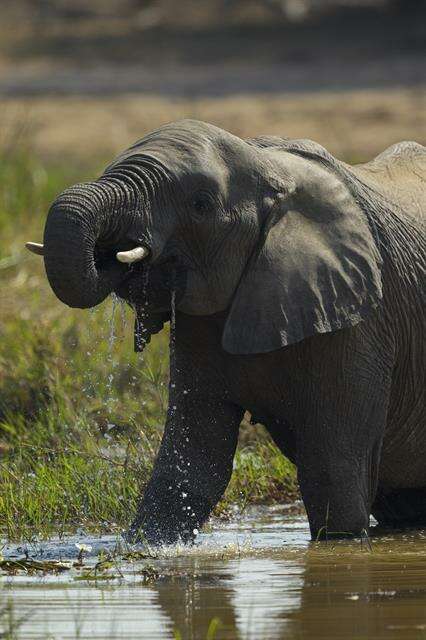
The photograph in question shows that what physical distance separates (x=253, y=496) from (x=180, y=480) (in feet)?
4.05

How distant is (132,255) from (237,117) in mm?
13682

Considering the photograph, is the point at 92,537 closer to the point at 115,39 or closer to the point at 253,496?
the point at 253,496

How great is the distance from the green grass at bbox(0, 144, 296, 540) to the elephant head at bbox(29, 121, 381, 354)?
0.89 ft

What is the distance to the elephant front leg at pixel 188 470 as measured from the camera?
7.32 meters

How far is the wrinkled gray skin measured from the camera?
6605 mm

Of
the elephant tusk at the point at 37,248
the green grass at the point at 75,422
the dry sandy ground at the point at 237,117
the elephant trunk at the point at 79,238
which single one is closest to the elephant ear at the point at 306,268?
the green grass at the point at 75,422

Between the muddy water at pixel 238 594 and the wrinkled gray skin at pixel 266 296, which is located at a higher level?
the wrinkled gray skin at pixel 266 296

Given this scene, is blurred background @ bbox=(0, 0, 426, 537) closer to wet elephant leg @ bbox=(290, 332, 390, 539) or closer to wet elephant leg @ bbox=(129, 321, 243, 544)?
wet elephant leg @ bbox=(129, 321, 243, 544)

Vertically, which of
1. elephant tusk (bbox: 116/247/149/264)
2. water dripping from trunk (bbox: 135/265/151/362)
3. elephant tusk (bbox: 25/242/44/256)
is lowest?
water dripping from trunk (bbox: 135/265/151/362)

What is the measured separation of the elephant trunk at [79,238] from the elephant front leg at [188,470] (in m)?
0.97

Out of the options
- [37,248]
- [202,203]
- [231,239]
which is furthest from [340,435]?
[37,248]

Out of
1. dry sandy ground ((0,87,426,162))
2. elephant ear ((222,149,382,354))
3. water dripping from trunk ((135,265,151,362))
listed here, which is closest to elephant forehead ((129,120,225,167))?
elephant ear ((222,149,382,354))

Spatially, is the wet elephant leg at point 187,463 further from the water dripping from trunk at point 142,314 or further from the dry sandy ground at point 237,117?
the dry sandy ground at point 237,117

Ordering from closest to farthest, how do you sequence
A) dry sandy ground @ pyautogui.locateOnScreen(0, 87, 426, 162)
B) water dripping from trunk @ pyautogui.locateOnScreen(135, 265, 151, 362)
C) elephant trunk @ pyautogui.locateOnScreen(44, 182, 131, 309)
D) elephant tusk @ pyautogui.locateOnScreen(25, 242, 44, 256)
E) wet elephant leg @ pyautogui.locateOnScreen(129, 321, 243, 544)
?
1. elephant trunk @ pyautogui.locateOnScreen(44, 182, 131, 309)
2. elephant tusk @ pyautogui.locateOnScreen(25, 242, 44, 256)
3. water dripping from trunk @ pyautogui.locateOnScreen(135, 265, 151, 362)
4. wet elephant leg @ pyautogui.locateOnScreen(129, 321, 243, 544)
5. dry sandy ground @ pyautogui.locateOnScreen(0, 87, 426, 162)
